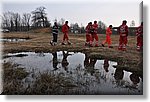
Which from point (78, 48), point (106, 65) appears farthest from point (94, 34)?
point (106, 65)

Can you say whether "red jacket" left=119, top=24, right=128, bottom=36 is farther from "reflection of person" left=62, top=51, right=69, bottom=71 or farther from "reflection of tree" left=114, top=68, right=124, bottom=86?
"reflection of person" left=62, top=51, right=69, bottom=71

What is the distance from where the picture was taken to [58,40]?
7.89ft

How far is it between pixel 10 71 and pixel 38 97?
32 centimetres

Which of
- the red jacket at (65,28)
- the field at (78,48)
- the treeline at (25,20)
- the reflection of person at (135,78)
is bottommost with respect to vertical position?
the reflection of person at (135,78)

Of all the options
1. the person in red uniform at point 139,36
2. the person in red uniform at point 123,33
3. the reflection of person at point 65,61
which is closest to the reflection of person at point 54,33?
the reflection of person at point 65,61

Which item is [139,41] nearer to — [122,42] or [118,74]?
[122,42]

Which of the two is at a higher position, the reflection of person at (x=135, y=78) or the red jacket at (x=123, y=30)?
the red jacket at (x=123, y=30)

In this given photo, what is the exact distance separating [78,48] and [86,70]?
0.70 ft

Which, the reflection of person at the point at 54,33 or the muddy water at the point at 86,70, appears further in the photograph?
the reflection of person at the point at 54,33

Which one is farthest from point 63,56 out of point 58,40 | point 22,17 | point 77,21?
point 22,17

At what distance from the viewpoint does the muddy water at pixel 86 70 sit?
7.43 ft

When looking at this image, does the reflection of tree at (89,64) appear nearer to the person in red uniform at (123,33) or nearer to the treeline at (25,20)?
the person in red uniform at (123,33)

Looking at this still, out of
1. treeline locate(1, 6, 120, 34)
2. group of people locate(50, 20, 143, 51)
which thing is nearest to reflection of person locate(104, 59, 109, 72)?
group of people locate(50, 20, 143, 51)

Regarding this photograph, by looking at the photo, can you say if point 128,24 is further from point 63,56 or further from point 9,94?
point 9,94
